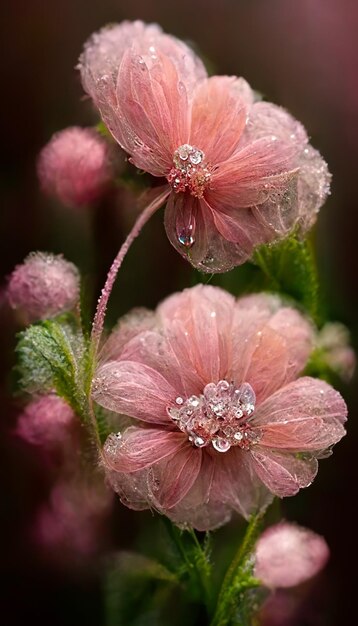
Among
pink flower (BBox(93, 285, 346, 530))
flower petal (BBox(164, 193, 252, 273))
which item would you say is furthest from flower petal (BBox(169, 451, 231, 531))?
flower petal (BBox(164, 193, 252, 273))

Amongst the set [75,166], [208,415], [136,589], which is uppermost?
[75,166]

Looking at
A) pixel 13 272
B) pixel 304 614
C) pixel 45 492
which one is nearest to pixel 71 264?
pixel 13 272

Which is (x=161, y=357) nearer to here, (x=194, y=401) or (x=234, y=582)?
(x=194, y=401)

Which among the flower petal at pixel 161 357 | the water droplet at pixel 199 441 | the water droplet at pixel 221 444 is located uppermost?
the flower petal at pixel 161 357

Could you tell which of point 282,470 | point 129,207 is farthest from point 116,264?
point 282,470

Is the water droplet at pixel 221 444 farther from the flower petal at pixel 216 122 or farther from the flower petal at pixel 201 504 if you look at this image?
the flower petal at pixel 216 122

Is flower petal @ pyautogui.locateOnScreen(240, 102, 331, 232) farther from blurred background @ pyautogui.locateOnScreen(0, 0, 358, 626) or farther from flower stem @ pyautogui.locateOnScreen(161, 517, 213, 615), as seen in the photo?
flower stem @ pyautogui.locateOnScreen(161, 517, 213, 615)

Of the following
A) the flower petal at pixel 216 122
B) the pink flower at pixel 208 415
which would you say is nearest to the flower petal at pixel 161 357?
the pink flower at pixel 208 415
